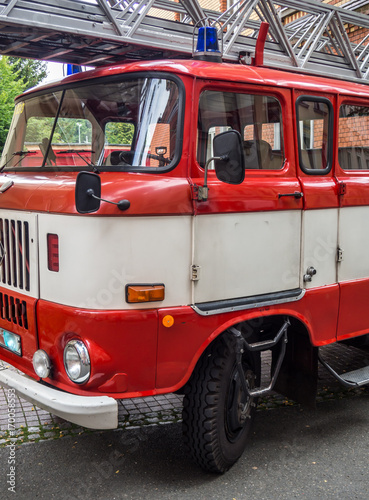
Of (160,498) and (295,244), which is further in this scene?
(295,244)

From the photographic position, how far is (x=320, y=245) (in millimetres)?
4109

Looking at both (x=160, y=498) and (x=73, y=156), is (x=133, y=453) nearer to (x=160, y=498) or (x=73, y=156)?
(x=160, y=498)

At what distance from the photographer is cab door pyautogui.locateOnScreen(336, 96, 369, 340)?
14.0 feet

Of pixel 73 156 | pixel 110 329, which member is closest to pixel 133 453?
pixel 110 329

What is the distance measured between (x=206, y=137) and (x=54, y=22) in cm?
180

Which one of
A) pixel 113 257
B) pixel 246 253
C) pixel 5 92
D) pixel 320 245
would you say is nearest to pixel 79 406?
pixel 113 257

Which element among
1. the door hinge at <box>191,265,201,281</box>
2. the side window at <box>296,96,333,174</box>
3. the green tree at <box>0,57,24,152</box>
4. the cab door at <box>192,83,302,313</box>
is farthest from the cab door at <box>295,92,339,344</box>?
the green tree at <box>0,57,24,152</box>

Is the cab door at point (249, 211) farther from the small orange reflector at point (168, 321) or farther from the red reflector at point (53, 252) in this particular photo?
the red reflector at point (53, 252)

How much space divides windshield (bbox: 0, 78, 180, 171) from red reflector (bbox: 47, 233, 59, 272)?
0.54m

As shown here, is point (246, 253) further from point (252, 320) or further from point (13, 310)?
point (13, 310)

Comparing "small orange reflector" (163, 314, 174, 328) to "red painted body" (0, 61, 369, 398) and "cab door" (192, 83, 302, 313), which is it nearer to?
"red painted body" (0, 61, 369, 398)

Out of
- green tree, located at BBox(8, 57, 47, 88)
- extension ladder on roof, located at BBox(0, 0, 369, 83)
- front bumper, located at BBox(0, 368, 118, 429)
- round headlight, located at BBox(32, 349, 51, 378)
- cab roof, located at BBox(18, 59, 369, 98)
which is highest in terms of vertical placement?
green tree, located at BBox(8, 57, 47, 88)

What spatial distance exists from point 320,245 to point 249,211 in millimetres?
761

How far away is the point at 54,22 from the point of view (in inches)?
174
